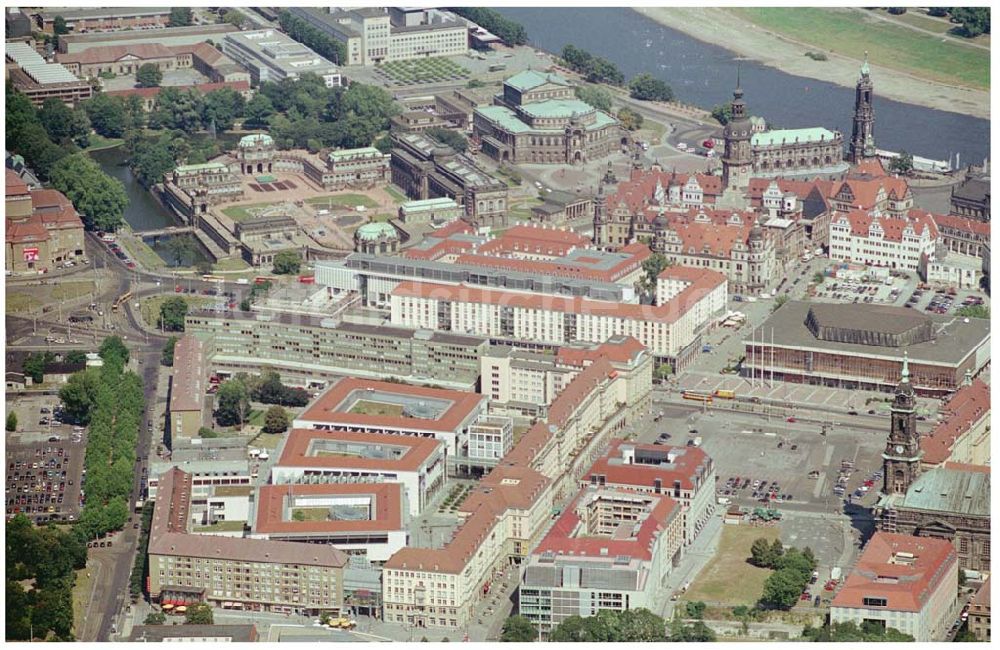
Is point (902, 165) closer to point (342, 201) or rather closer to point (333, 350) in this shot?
point (342, 201)

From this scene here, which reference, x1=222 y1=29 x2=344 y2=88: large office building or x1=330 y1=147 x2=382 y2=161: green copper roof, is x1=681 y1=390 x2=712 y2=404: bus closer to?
x1=330 y1=147 x2=382 y2=161: green copper roof

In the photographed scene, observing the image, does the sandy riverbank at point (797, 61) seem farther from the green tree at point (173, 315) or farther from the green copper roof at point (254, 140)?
the green tree at point (173, 315)

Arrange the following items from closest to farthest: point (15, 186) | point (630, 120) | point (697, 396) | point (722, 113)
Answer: point (697, 396) < point (15, 186) < point (630, 120) < point (722, 113)

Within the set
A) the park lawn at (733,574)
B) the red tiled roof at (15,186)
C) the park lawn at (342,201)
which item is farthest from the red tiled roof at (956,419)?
the red tiled roof at (15,186)

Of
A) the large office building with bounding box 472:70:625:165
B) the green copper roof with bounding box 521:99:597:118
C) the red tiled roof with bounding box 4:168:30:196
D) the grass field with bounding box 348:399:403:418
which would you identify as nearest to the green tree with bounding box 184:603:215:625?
the grass field with bounding box 348:399:403:418

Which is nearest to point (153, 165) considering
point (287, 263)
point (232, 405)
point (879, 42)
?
point (287, 263)

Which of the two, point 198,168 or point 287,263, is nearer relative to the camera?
point 287,263
